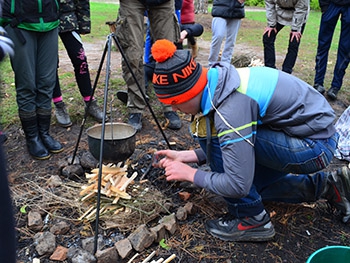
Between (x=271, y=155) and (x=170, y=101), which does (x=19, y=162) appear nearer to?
(x=170, y=101)

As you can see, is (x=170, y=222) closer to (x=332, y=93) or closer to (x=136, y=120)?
(x=136, y=120)

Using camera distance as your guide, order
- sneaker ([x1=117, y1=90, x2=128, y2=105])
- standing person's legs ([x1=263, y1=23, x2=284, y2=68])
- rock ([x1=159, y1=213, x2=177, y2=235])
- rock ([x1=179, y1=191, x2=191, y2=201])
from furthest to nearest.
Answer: standing person's legs ([x1=263, y1=23, x2=284, y2=68])
sneaker ([x1=117, y1=90, x2=128, y2=105])
rock ([x1=179, y1=191, x2=191, y2=201])
rock ([x1=159, y1=213, x2=177, y2=235])

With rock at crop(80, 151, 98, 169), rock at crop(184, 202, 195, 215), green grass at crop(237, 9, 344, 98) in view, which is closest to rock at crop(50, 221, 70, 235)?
rock at crop(80, 151, 98, 169)

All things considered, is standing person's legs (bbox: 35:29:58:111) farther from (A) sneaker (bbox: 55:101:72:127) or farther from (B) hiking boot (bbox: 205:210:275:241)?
(B) hiking boot (bbox: 205:210:275:241)

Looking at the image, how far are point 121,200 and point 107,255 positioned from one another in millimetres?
553

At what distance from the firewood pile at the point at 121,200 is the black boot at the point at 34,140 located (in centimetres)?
71

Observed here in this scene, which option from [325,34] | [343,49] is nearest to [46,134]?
[325,34]

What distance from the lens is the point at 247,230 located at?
2465 millimetres

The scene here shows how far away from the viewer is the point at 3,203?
0.96m

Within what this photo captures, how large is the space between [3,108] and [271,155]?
3.24 metres

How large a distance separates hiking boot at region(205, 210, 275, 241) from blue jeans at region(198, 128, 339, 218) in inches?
2.1

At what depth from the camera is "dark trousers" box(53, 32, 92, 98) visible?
3.62 m

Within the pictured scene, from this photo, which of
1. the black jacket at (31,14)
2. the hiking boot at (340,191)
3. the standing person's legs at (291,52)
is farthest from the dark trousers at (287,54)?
the black jacket at (31,14)

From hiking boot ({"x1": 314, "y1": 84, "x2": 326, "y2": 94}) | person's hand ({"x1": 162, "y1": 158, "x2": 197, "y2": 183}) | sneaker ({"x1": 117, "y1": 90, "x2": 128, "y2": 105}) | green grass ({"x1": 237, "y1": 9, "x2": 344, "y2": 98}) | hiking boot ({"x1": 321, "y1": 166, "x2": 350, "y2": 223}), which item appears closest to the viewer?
person's hand ({"x1": 162, "y1": 158, "x2": 197, "y2": 183})
